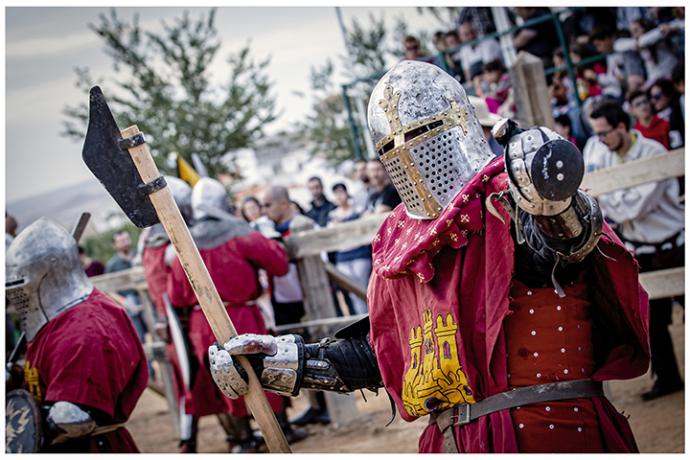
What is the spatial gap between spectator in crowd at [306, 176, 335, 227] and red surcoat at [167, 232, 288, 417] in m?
2.46

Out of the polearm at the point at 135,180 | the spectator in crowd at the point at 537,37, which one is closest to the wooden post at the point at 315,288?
the spectator in crowd at the point at 537,37

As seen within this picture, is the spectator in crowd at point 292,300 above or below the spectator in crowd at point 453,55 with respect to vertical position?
below

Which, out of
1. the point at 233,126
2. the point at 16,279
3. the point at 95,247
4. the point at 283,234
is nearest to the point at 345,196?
the point at 283,234

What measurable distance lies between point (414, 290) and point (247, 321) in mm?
4021

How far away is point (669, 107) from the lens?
716 cm

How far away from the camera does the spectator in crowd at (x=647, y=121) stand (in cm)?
682

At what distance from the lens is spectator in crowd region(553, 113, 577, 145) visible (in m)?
7.16

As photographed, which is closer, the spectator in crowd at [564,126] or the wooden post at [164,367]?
the spectator in crowd at [564,126]

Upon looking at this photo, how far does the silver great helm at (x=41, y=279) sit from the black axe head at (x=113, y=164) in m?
1.39

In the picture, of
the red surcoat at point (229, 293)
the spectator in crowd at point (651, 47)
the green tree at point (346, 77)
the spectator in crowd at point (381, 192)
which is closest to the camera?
the red surcoat at point (229, 293)

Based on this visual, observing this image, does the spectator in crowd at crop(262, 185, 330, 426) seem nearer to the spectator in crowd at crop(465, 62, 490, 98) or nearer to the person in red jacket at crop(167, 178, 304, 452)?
the person in red jacket at crop(167, 178, 304, 452)

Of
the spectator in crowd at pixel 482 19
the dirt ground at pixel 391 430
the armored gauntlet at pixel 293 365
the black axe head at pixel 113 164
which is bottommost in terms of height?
the dirt ground at pixel 391 430

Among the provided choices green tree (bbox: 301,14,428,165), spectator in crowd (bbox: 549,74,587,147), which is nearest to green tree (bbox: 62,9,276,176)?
green tree (bbox: 301,14,428,165)

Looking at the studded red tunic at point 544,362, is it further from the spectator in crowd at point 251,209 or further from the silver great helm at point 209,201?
the spectator in crowd at point 251,209
